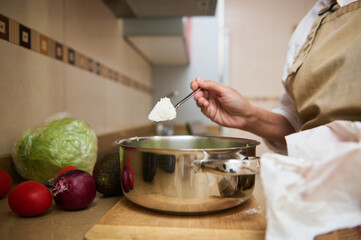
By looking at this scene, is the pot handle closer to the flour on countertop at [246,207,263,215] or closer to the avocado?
the flour on countertop at [246,207,263,215]

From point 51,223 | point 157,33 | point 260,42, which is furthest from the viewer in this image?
point 260,42

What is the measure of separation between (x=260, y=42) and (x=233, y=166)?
3101 mm

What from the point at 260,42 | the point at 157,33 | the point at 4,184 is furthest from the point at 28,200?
the point at 260,42

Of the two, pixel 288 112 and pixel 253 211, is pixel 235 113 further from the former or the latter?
pixel 253 211

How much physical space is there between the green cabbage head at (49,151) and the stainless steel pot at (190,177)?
29 cm

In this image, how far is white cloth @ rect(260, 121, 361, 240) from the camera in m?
0.37

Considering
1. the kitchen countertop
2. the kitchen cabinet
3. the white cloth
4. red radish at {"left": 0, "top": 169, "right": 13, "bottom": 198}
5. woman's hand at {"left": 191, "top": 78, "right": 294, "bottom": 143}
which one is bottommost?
the kitchen countertop

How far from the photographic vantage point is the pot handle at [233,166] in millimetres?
418

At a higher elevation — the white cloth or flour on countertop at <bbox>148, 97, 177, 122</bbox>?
flour on countertop at <bbox>148, 97, 177, 122</bbox>

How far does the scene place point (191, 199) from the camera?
465 mm

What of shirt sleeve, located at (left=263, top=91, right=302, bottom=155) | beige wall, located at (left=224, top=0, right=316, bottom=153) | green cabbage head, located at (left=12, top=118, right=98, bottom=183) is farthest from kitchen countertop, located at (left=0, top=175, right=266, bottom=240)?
beige wall, located at (left=224, top=0, right=316, bottom=153)

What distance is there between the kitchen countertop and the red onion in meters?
0.02

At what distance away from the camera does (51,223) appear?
50cm

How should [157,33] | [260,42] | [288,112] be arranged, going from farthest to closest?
1. [260,42]
2. [157,33]
3. [288,112]
